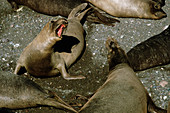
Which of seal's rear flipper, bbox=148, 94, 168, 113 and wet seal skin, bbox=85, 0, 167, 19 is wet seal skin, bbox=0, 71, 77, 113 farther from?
wet seal skin, bbox=85, 0, 167, 19

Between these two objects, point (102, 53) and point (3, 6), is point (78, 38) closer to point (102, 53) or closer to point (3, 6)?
point (102, 53)

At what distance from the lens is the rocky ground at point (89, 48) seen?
13.5 ft

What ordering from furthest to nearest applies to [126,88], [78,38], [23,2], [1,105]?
[23,2] → [78,38] → [1,105] → [126,88]

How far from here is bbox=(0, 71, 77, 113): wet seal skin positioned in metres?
3.59

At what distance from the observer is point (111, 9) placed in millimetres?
5297

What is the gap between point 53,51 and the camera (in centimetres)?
405

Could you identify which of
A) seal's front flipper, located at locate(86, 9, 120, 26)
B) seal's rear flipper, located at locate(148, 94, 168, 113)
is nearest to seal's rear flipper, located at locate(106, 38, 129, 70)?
seal's rear flipper, located at locate(148, 94, 168, 113)

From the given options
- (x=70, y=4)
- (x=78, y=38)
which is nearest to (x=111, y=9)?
(x=70, y=4)

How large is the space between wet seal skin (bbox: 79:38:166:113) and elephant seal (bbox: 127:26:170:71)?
36 cm

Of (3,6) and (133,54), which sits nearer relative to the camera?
(133,54)

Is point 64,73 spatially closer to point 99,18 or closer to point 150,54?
point 150,54

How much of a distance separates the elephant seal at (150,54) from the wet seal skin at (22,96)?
145 centimetres

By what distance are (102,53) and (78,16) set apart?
36.8 inches

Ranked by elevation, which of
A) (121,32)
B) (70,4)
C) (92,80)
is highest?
(70,4)
